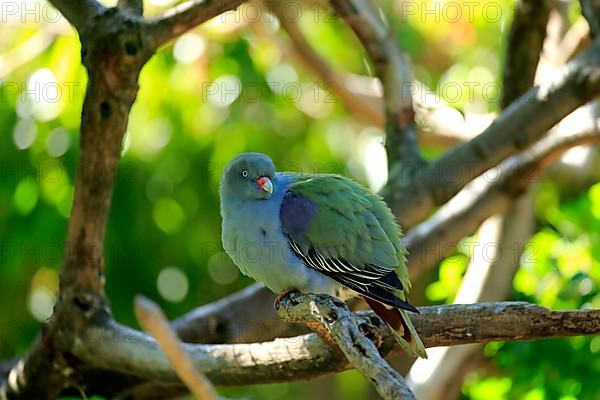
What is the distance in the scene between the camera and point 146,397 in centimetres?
459

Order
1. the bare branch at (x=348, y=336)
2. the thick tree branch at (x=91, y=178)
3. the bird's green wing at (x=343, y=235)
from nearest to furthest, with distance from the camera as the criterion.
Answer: the bare branch at (x=348, y=336) → the bird's green wing at (x=343, y=235) → the thick tree branch at (x=91, y=178)

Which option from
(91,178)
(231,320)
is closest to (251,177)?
(91,178)

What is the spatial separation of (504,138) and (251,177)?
1582 millimetres

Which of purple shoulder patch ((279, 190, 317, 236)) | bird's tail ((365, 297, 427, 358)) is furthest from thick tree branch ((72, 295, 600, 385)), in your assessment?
purple shoulder patch ((279, 190, 317, 236))

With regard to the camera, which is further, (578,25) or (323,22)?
(323,22)

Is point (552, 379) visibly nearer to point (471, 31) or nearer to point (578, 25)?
point (578, 25)

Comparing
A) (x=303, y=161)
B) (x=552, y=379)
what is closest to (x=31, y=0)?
(x=303, y=161)

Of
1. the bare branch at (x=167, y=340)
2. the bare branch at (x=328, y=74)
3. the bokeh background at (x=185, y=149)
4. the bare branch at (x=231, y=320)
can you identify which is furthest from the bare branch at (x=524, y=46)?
the bare branch at (x=167, y=340)

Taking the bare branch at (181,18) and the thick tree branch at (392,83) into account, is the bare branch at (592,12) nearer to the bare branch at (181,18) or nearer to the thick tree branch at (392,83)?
the thick tree branch at (392,83)

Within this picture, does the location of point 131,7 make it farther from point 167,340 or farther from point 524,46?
point 167,340

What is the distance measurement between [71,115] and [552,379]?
315 cm

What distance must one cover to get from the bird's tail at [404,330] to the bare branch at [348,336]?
10.9 inches

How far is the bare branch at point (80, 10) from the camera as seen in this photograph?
3834 mm

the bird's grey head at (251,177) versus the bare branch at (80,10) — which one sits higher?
the bare branch at (80,10)
